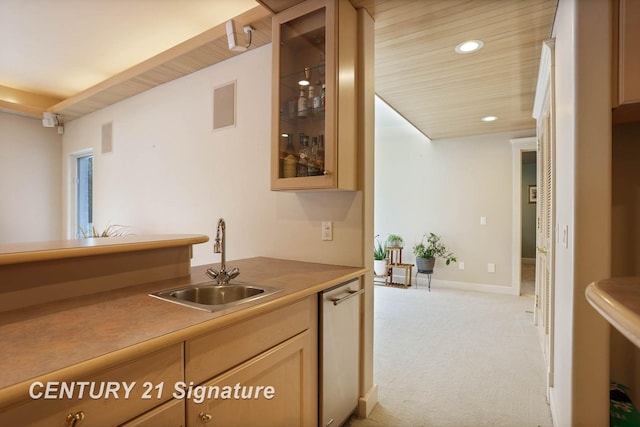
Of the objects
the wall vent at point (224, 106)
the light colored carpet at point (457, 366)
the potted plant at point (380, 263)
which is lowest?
the light colored carpet at point (457, 366)

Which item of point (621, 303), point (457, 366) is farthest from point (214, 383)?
point (457, 366)

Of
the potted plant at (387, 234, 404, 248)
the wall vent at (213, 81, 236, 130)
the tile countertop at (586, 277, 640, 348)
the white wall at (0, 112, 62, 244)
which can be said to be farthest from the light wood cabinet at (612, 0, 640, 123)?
the white wall at (0, 112, 62, 244)

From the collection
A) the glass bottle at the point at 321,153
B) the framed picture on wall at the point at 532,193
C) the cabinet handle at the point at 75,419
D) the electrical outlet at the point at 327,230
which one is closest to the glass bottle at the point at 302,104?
the glass bottle at the point at 321,153

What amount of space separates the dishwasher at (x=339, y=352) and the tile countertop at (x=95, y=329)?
180 millimetres

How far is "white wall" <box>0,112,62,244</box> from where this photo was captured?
4.20 meters

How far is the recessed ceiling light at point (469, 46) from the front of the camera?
2248mm

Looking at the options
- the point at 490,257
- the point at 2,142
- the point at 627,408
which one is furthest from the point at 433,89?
the point at 2,142

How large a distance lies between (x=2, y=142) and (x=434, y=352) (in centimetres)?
554

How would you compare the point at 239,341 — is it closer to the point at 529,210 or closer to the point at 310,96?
the point at 310,96

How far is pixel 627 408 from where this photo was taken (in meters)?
1.38

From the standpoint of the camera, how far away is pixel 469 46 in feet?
7.56

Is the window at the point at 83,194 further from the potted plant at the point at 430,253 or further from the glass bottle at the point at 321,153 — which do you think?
the potted plant at the point at 430,253

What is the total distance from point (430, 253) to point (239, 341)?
4324mm

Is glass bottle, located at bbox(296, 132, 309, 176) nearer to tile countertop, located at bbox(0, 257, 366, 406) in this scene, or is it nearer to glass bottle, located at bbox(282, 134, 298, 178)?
glass bottle, located at bbox(282, 134, 298, 178)
